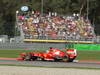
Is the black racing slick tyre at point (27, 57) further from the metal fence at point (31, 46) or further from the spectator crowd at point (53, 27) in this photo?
the spectator crowd at point (53, 27)

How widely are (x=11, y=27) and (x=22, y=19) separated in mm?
2184

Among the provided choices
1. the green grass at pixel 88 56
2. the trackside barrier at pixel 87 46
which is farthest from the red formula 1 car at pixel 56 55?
the trackside barrier at pixel 87 46

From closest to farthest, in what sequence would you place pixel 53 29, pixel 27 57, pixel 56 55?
pixel 56 55 → pixel 27 57 → pixel 53 29

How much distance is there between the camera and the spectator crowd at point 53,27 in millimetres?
42078

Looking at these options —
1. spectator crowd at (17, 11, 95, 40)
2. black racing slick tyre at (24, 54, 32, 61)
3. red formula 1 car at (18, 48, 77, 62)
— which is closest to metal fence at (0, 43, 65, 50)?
spectator crowd at (17, 11, 95, 40)

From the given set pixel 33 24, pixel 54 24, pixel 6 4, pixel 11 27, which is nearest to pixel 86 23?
pixel 54 24

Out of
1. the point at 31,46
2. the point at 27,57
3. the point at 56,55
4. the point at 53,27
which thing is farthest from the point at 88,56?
the point at 53,27

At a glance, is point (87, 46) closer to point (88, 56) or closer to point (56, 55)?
point (88, 56)

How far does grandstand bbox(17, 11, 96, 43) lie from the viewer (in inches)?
1641

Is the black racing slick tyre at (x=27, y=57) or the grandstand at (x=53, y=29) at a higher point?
the grandstand at (x=53, y=29)

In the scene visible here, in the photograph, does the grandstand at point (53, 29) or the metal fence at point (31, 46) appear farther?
the grandstand at point (53, 29)

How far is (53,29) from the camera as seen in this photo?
43469 millimetres

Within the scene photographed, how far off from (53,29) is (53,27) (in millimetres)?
462

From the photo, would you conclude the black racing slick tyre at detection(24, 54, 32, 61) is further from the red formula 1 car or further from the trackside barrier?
the trackside barrier
